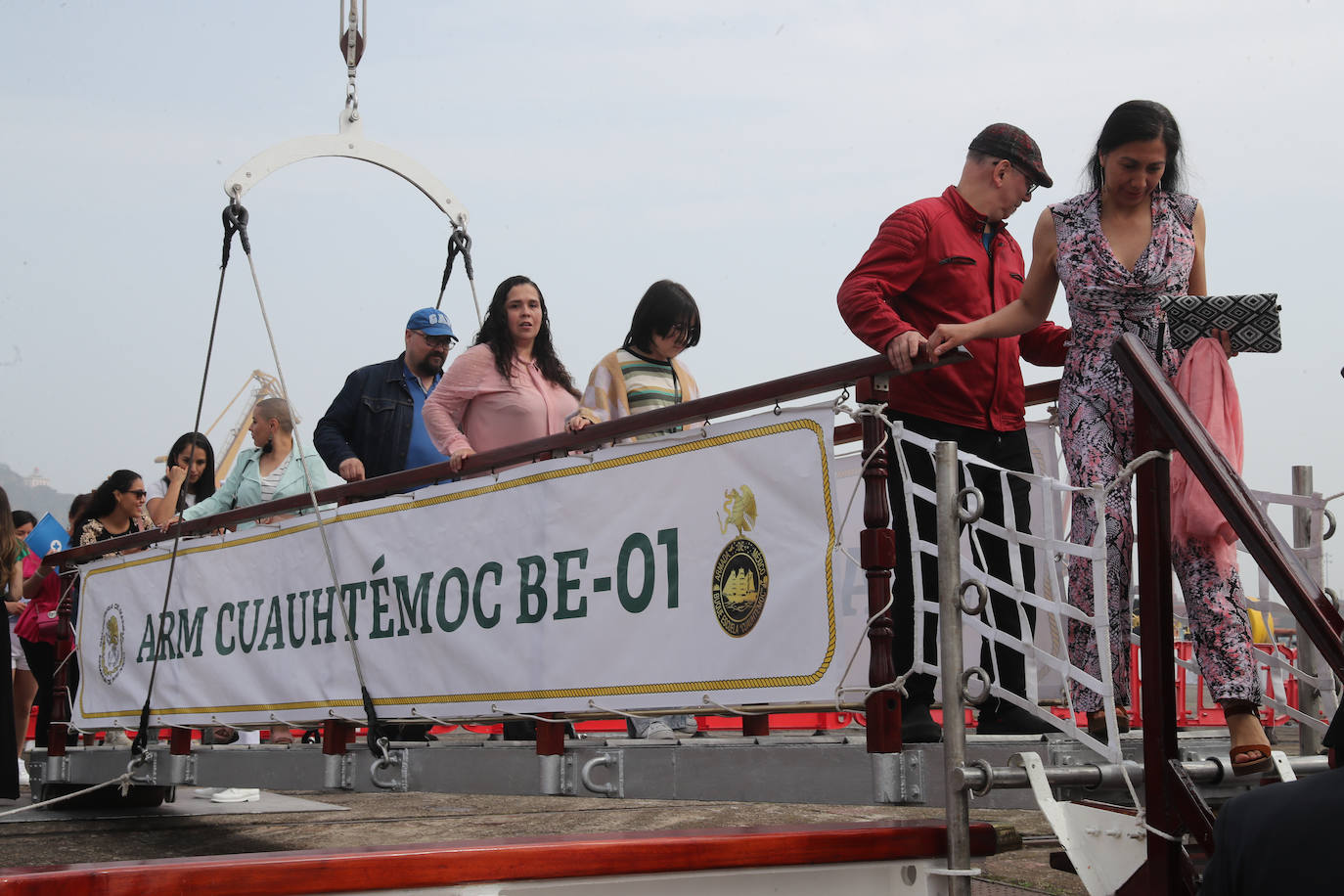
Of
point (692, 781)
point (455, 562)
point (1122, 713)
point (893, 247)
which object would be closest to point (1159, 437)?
point (1122, 713)

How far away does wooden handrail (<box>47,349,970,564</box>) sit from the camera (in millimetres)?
3693

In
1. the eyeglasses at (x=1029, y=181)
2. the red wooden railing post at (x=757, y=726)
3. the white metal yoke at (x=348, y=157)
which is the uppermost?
the white metal yoke at (x=348, y=157)

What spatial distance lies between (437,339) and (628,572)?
9.13ft

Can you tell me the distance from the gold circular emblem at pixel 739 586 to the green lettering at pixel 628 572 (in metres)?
0.28

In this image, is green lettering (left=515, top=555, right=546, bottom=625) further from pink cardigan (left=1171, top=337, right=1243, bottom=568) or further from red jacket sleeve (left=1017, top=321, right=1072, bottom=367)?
pink cardigan (left=1171, top=337, right=1243, bottom=568)

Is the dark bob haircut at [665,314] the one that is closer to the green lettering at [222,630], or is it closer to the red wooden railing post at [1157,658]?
the green lettering at [222,630]

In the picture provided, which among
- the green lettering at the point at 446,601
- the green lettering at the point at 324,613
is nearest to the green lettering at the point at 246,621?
the green lettering at the point at 324,613

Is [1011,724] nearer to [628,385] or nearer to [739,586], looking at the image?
[739,586]

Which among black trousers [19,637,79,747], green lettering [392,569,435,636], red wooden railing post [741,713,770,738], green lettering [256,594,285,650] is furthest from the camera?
black trousers [19,637,79,747]

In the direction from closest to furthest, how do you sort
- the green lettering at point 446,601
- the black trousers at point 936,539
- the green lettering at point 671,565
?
1. the black trousers at point 936,539
2. the green lettering at point 671,565
3. the green lettering at point 446,601

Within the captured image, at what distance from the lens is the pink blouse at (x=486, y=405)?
18.6 ft

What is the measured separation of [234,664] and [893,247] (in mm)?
3734

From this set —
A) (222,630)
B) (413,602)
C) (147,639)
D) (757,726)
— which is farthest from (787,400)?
(147,639)

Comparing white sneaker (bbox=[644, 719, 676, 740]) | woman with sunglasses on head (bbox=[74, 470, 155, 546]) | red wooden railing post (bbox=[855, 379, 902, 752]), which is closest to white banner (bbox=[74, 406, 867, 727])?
red wooden railing post (bbox=[855, 379, 902, 752])
